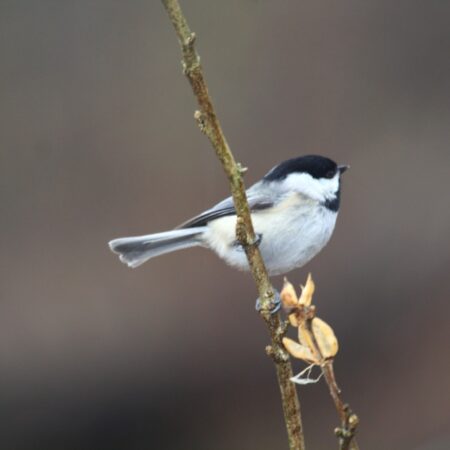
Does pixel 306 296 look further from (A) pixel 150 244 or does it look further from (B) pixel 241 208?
(A) pixel 150 244

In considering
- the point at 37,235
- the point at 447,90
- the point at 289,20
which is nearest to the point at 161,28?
the point at 289,20

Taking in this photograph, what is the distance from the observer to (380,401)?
3.38 metres

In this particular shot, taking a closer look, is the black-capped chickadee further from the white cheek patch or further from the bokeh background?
the bokeh background

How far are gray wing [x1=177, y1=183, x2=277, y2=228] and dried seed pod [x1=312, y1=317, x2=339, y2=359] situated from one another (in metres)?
1.04

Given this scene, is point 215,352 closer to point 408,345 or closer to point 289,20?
point 408,345

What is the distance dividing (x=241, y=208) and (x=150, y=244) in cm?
85

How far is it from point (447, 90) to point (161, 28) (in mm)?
1381

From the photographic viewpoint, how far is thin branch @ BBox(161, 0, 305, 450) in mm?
777

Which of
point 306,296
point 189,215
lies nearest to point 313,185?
point 306,296

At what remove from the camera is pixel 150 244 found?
178 centimetres

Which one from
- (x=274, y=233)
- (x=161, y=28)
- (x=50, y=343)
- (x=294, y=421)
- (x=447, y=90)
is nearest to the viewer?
(x=294, y=421)

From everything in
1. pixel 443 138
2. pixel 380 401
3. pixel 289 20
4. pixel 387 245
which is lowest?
pixel 380 401

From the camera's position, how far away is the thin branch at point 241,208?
2.55ft

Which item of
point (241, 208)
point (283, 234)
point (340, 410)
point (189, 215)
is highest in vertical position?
point (189, 215)
